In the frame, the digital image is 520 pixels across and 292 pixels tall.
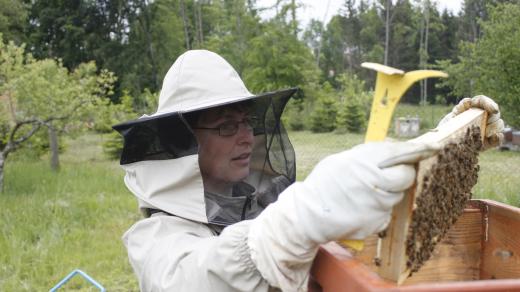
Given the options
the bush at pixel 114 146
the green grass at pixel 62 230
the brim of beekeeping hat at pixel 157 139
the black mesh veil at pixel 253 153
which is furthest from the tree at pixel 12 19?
the brim of beekeeping hat at pixel 157 139

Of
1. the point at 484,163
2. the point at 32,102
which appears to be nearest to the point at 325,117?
the point at 484,163

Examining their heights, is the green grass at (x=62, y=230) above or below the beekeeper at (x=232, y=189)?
below

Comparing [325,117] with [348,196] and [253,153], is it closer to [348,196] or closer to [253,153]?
[253,153]

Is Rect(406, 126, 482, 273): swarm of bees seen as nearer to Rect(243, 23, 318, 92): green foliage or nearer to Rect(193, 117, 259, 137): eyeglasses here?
Rect(193, 117, 259, 137): eyeglasses

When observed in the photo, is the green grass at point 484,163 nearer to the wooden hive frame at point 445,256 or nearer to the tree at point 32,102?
the wooden hive frame at point 445,256

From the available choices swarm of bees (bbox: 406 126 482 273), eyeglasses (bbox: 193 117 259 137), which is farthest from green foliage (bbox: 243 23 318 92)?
swarm of bees (bbox: 406 126 482 273)

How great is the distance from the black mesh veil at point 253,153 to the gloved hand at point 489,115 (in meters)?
0.62

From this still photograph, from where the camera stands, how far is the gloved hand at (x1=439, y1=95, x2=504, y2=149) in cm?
143

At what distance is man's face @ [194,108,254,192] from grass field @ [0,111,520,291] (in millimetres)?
2209

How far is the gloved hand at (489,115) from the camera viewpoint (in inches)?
56.2

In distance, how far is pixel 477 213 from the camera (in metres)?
1.39

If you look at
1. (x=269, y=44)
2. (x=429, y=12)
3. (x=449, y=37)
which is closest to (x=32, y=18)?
(x=269, y=44)

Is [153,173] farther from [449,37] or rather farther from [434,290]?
[449,37]

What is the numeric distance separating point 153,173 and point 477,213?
92 centimetres
